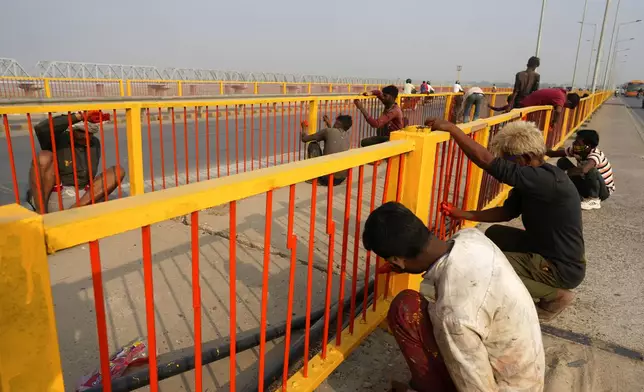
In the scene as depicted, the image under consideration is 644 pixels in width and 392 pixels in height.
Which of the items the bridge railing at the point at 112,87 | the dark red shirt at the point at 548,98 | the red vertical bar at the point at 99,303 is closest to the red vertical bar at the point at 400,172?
the red vertical bar at the point at 99,303

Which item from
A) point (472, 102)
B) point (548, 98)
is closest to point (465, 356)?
point (548, 98)

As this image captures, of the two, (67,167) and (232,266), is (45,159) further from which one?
(232,266)

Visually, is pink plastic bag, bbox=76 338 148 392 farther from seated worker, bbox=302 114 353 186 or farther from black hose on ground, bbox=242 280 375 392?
seated worker, bbox=302 114 353 186

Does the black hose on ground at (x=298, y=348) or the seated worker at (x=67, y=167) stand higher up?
the seated worker at (x=67, y=167)

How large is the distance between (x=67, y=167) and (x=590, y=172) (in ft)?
18.9

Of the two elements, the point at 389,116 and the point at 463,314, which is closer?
the point at 463,314

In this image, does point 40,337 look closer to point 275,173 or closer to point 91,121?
point 275,173

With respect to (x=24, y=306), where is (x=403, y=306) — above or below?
below

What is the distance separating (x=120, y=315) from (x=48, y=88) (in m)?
15.8

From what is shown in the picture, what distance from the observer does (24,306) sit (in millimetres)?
→ 961

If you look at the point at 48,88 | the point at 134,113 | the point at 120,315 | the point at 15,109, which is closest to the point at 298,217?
the point at 134,113

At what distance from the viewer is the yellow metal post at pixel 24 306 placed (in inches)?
36.3

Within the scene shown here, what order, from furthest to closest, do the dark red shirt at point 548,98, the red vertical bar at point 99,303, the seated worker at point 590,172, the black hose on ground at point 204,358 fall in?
the dark red shirt at point 548,98
the seated worker at point 590,172
the black hose on ground at point 204,358
the red vertical bar at point 99,303

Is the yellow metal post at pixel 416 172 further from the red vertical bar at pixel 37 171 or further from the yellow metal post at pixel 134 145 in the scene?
the red vertical bar at pixel 37 171
